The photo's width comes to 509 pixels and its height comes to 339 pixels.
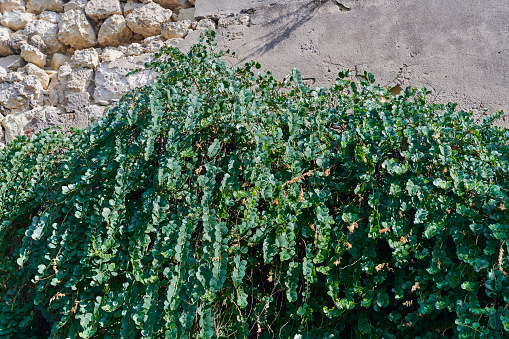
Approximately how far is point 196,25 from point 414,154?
2.73 m

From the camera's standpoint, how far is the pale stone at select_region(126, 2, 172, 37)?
3.80 meters

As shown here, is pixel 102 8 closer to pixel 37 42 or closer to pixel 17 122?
pixel 37 42

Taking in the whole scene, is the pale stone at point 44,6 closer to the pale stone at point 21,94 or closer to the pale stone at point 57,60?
the pale stone at point 57,60

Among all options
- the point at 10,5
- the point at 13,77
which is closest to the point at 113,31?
the point at 13,77

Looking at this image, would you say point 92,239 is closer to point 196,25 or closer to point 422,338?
point 422,338

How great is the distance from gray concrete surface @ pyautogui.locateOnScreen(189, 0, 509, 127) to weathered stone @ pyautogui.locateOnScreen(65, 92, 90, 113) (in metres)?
1.23

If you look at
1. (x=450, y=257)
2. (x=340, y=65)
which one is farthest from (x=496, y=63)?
(x=450, y=257)

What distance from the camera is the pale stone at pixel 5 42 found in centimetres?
385

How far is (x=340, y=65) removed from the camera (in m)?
3.20

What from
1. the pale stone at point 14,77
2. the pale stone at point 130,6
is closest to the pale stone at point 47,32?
the pale stone at point 14,77

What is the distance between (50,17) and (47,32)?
18cm

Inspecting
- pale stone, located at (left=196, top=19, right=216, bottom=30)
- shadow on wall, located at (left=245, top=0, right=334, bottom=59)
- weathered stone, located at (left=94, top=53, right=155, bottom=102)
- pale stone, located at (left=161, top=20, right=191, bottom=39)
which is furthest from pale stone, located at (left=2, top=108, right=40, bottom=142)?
shadow on wall, located at (left=245, top=0, right=334, bottom=59)

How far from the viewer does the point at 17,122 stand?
12.0ft

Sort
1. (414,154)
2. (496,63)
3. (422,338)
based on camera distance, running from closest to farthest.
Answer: (422,338) < (414,154) < (496,63)
